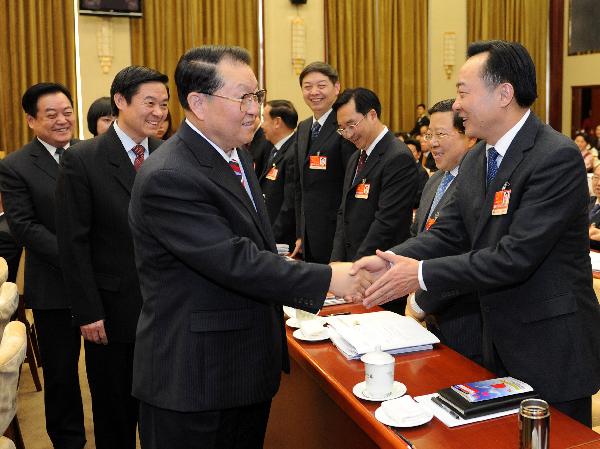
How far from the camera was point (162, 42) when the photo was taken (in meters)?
10.1

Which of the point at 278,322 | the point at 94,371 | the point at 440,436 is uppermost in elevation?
the point at 278,322

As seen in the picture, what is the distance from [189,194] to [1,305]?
847mm

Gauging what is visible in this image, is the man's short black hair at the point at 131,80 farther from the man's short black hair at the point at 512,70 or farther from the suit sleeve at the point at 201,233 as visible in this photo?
the man's short black hair at the point at 512,70

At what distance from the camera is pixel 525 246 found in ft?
6.33

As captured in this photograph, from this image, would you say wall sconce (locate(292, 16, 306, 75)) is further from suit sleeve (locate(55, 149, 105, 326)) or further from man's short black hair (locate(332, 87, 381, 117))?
suit sleeve (locate(55, 149, 105, 326))

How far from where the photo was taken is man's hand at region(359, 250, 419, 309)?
2305 mm

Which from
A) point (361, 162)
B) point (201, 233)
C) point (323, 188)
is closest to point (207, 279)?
point (201, 233)

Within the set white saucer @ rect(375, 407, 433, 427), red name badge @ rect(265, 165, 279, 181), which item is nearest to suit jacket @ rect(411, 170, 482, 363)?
white saucer @ rect(375, 407, 433, 427)

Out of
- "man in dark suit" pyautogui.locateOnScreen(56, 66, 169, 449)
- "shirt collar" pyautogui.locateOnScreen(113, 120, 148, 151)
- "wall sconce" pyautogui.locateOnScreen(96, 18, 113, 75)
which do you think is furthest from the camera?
"wall sconce" pyautogui.locateOnScreen(96, 18, 113, 75)

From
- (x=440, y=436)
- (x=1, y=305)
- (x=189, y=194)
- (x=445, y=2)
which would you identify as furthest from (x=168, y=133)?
(x=445, y=2)

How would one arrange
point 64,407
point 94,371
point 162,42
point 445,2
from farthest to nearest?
point 445,2 → point 162,42 → point 64,407 → point 94,371

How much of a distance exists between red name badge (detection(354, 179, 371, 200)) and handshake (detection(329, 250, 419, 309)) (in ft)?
4.33

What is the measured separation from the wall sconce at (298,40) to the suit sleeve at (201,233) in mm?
9449

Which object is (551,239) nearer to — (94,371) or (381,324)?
(381,324)
